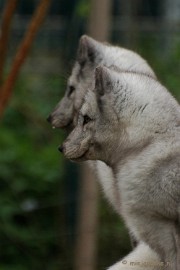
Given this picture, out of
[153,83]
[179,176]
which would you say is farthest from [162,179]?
[153,83]

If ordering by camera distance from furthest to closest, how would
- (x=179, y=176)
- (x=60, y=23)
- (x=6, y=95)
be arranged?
(x=60, y=23) < (x=6, y=95) < (x=179, y=176)

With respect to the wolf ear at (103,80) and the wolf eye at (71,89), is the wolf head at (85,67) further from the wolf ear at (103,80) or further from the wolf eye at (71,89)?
Result: the wolf ear at (103,80)

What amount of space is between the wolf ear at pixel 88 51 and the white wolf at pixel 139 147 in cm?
57

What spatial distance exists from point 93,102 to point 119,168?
230 millimetres

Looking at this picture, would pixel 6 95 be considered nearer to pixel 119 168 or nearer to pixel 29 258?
pixel 119 168

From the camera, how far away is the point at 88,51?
451 centimetres

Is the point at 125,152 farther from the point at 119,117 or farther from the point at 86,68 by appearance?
the point at 86,68

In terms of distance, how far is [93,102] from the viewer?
3922 millimetres

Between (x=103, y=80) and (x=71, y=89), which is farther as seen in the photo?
(x=71, y=89)

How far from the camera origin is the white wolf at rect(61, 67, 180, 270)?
149 inches

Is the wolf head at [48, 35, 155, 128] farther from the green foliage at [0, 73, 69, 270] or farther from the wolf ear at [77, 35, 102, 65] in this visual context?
the green foliage at [0, 73, 69, 270]

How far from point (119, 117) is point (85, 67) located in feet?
2.44

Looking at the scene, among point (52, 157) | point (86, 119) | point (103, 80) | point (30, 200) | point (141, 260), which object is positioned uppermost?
point (103, 80)

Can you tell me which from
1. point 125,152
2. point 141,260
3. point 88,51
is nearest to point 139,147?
point 125,152
